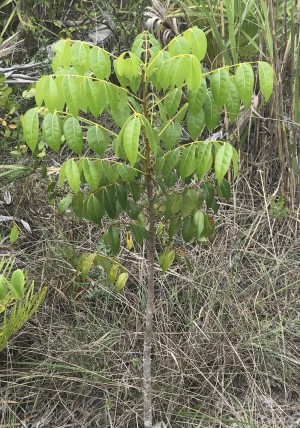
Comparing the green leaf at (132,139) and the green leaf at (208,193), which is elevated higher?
the green leaf at (132,139)

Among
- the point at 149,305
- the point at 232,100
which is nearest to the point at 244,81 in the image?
the point at 232,100

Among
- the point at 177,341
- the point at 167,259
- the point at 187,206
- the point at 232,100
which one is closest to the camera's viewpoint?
the point at 232,100

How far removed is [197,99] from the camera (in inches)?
55.9

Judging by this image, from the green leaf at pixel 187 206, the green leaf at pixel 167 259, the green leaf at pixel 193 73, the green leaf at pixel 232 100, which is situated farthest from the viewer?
the green leaf at pixel 167 259

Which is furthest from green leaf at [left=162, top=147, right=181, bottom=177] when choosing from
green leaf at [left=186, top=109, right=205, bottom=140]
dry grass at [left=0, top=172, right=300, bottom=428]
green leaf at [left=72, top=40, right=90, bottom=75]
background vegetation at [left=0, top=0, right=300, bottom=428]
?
dry grass at [left=0, top=172, right=300, bottom=428]

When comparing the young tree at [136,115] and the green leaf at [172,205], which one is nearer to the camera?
the young tree at [136,115]

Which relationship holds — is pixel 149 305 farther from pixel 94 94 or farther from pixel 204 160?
pixel 94 94

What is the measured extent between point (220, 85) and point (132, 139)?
254mm

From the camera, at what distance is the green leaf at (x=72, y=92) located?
4.42 feet

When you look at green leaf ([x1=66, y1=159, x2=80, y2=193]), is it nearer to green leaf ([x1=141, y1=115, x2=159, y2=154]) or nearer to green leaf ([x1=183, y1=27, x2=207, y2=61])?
green leaf ([x1=141, y1=115, x2=159, y2=154])

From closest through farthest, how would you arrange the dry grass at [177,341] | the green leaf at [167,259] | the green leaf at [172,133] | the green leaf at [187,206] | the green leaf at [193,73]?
1. the green leaf at [193,73]
2. the green leaf at [172,133]
3. the green leaf at [187,206]
4. the green leaf at [167,259]
5. the dry grass at [177,341]

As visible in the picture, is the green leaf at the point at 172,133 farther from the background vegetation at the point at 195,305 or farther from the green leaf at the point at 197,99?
the background vegetation at the point at 195,305

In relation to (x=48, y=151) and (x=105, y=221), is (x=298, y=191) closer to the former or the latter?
(x=105, y=221)

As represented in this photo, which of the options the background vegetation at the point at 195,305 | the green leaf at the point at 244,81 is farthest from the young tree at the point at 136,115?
the background vegetation at the point at 195,305
